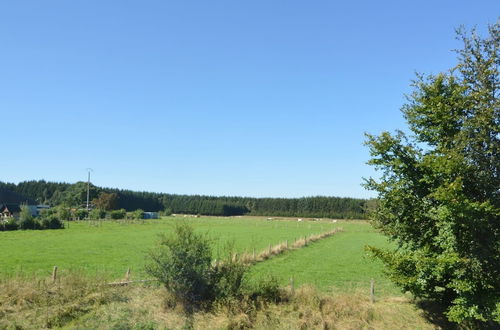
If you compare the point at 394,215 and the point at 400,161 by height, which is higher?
the point at 400,161

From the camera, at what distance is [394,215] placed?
44.9 ft

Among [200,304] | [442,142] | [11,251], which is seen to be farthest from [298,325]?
[11,251]

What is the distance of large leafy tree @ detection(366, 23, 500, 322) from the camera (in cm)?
1113

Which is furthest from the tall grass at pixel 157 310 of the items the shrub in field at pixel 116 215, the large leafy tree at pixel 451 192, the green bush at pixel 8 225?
the shrub in field at pixel 116 215

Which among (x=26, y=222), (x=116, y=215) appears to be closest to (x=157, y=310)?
(x=26, y=222)

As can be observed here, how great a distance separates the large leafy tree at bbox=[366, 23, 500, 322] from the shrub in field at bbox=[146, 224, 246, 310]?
6016 mm

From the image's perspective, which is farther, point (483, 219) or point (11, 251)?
point (11, 251)

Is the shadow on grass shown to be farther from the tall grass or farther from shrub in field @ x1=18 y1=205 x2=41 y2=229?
shrub in field @ x1=18 y1=205 x2=41 y2=229

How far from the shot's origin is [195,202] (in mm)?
176375

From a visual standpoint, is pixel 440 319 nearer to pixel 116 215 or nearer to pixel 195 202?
pixel 116 215

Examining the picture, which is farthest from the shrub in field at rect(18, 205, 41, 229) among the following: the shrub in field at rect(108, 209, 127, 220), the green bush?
the shrub in field at rect(108, 209, 127, 220)

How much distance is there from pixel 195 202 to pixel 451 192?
16969cm

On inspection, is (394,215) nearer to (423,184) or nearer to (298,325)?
(423,184)

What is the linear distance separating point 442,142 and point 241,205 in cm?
16573
